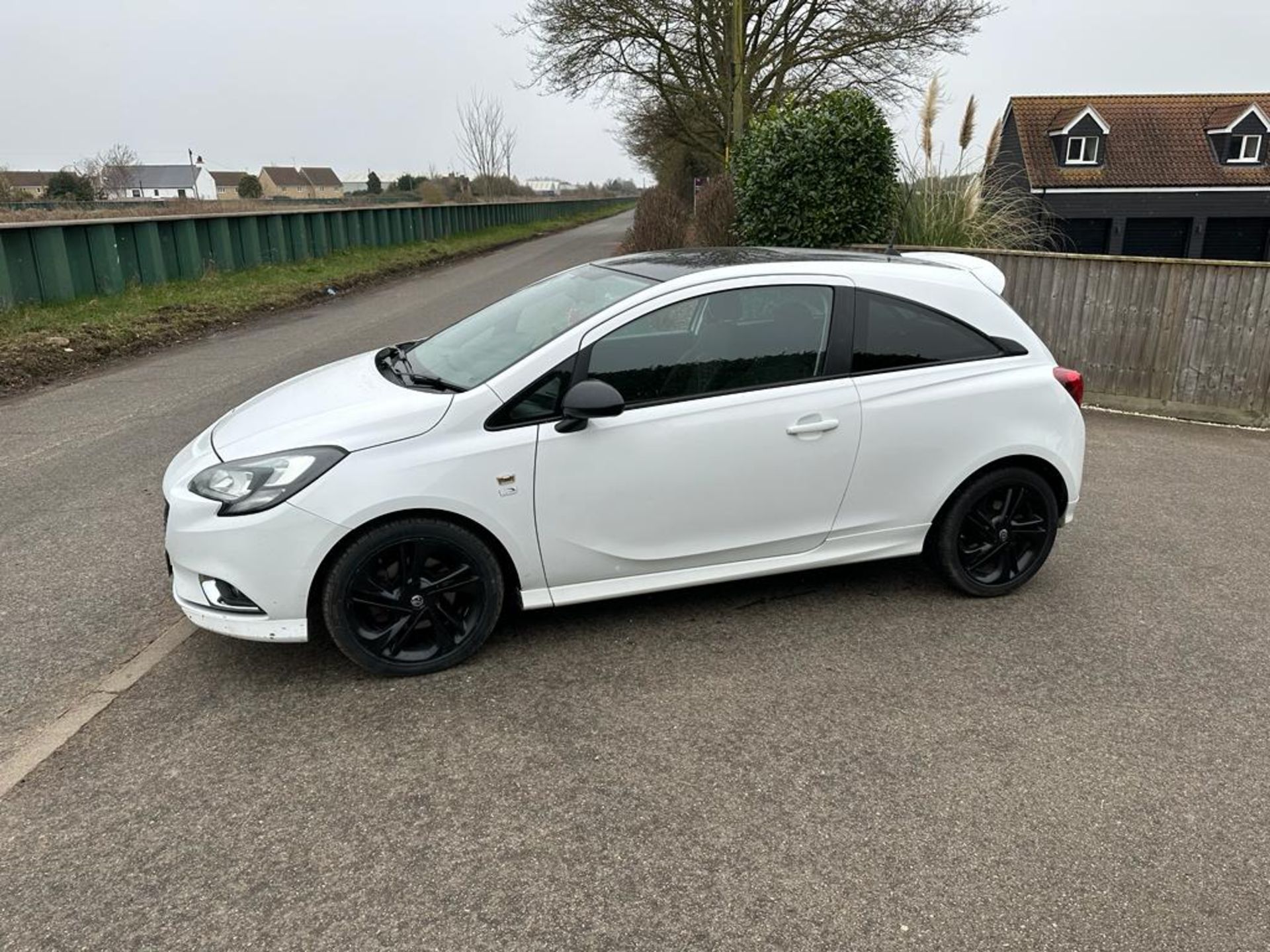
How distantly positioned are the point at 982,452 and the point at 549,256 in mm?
24503

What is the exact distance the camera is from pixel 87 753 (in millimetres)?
3082

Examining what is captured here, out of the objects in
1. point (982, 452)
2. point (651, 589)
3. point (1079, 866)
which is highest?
point (982, 452)

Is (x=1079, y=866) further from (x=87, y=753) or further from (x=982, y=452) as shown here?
(x=87, y=753)

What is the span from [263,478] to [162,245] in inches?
571

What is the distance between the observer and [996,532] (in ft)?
14.1

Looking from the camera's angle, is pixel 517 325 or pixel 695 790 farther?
pixel 517 325

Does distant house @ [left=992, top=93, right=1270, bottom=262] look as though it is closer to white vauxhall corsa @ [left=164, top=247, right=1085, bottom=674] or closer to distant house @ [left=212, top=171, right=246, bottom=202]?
white vauxhall corsa @ [left=164, top=247, right=1085, bottom=674]

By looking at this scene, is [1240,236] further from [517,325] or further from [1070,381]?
[517,325]

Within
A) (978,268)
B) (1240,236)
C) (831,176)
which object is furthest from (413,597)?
(1240,236)

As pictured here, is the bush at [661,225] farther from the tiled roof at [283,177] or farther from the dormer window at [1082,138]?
the tiled roof at [283,177]

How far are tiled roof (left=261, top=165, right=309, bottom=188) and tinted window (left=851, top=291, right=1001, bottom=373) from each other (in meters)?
117

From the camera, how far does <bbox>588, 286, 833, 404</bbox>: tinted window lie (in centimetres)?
370

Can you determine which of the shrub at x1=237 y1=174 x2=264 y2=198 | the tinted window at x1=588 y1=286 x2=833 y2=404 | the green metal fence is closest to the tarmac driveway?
the tinted window at x1=588 y1=286 x2=833 y2=404

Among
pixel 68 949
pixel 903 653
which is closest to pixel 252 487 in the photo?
pixel 68 949
